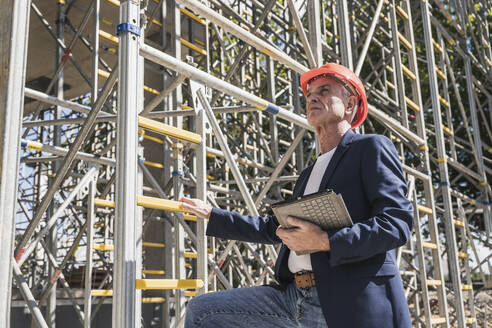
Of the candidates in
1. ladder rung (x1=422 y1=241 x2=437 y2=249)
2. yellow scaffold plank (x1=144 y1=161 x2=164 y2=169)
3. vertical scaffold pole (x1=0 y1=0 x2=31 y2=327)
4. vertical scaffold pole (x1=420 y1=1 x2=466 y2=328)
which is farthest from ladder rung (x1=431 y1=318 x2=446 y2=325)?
vertical scaffold pole (x1=0 y1=0 x2=31 y2=327)

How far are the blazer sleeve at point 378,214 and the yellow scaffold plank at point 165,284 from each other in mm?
1014

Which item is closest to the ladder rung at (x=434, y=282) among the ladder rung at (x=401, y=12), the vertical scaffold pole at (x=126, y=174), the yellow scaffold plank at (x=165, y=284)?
the ladder rung at (x=401, y=12)

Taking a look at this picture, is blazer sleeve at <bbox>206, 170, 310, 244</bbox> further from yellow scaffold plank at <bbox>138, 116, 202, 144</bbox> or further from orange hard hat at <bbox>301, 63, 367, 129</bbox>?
yellow scaffold plank at <bbox>138, 116, 202, 144</bbox>

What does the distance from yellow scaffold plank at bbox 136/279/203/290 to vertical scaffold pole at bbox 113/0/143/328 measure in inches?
2.4

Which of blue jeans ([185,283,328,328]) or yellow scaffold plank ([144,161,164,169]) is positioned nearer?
blue jeans ([185,283,328,328])

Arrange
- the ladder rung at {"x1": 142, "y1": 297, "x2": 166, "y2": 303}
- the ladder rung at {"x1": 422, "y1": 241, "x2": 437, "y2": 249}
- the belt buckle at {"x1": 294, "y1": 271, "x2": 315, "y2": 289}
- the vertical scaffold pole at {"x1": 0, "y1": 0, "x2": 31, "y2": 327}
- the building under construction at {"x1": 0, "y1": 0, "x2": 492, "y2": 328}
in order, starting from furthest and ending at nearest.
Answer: the ladder rung at {"x1": 142, "y1": 297, "x2": 166, "y2": 303}
the ladder rung at {"x1": 422, "y1": 241, "x2": 437, "y2": 249}
the building under construction at {"x1": 0, "y1": 0, "x2": 492, "y2": 328}
the belt buckle at {"x1": 294, "y1": 271, "x2": 315, "y2": 289}
the vertical scaffold pole at {"x1": 0, "y1": 0, "x2": 31, "y2": 327}

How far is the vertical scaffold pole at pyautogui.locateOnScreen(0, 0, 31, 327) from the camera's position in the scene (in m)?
2.30

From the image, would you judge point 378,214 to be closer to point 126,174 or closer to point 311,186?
point 311,186

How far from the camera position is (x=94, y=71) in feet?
19.7

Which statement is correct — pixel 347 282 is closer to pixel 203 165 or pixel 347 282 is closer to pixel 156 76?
pixel 203 165

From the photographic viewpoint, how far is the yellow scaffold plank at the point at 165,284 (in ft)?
8.93

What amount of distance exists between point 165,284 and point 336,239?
1.13 metres

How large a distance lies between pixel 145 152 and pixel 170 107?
1.36 meters

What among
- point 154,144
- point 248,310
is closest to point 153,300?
point 154,144
